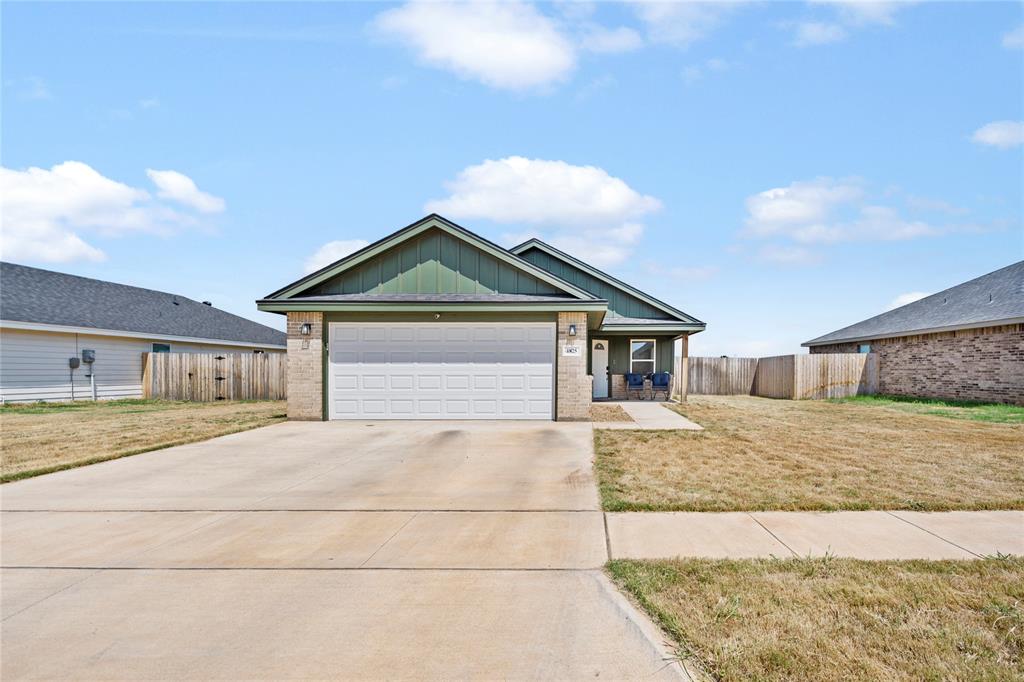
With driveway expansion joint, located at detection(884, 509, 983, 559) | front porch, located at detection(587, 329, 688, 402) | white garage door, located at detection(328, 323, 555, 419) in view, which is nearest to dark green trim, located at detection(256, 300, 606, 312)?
white garage door, located at detection(328, 323, 555, 419)

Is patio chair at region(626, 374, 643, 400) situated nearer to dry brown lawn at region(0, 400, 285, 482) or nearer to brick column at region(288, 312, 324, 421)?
brick column at region(288, 312, 324, 421)

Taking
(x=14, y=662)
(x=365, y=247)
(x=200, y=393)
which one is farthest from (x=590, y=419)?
(x=200, y=393)

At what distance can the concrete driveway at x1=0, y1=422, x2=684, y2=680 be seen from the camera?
3.21m

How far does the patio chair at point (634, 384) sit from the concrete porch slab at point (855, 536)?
16.7 m

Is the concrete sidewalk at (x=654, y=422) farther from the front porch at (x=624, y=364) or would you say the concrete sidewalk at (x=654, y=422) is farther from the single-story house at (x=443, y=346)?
the front porch at (x=624, y=364)

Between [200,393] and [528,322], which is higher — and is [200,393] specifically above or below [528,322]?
below

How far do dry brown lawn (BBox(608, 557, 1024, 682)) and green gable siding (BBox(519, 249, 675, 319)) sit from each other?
58.5ft

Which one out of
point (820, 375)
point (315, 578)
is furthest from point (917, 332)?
point (315, 578)

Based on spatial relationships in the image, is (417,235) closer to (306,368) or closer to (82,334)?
(306,368)

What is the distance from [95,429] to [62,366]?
34.4 ft

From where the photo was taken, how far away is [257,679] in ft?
9.90

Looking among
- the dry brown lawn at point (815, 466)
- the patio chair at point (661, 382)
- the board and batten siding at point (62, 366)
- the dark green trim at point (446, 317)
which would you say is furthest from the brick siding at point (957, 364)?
the board and batten siding at point (62, 366)

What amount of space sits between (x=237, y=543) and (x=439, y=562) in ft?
6.53

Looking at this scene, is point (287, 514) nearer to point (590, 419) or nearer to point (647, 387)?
point (590, 419)
